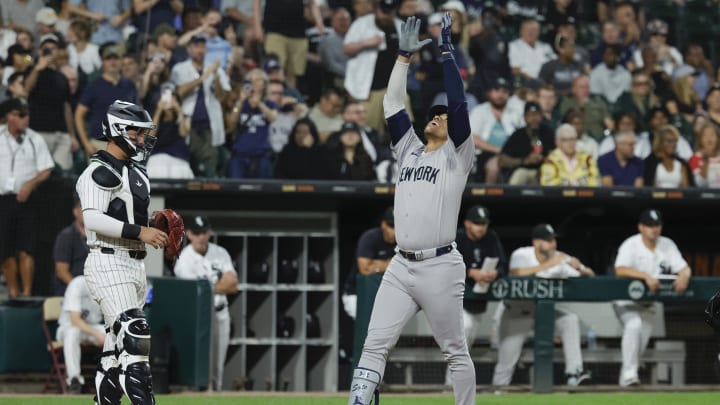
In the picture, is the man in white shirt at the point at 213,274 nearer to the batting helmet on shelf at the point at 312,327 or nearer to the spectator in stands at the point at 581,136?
the batting helmet on shelf at the point at 312,327

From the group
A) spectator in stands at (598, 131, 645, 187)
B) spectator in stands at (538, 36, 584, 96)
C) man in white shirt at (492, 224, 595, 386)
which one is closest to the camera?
man in white shirt at (492, 224, 595, 386)

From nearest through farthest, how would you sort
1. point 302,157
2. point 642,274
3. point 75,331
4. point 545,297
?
point 75,331, point 545,297, point 642,274, point 302,157

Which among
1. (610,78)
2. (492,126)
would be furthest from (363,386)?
(610,78)

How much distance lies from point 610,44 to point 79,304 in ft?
22.3

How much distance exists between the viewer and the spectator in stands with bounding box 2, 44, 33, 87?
11.8 metres

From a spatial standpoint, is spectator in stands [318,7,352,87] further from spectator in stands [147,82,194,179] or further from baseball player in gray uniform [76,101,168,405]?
baseball player in gray uniform [76,101,168,405]

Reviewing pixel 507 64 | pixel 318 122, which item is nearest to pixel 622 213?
pixel 507 64

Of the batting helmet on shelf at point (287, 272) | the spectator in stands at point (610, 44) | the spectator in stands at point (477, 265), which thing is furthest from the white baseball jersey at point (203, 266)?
the spectator in stands at point (610, 44)

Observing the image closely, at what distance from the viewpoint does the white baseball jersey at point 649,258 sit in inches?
425

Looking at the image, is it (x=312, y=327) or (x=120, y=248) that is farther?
(x=312, y=327)

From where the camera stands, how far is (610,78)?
13.7 m

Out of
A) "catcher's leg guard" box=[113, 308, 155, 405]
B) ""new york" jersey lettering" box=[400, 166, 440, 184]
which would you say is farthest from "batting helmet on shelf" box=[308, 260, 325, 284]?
"catcher's leg guard" box=[113, 308, 155, 405]

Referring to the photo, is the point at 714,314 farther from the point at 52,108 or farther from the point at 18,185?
the point at 52,108

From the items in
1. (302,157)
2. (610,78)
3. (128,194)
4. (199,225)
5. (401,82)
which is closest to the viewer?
(128,194)
